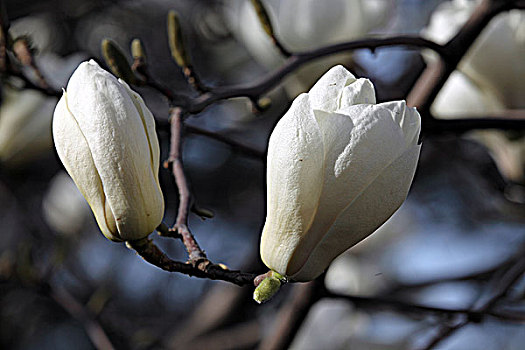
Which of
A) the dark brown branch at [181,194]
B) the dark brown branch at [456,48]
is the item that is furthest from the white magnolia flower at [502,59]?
A: the dark brown branch at [181,194]

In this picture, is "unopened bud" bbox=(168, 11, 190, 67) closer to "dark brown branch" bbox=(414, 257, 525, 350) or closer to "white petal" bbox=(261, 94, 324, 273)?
"white petal" bbox=(261, 94, 324, 273)

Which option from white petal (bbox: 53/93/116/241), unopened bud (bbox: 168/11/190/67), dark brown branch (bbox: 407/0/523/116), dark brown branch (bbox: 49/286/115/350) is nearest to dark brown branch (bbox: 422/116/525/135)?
dark brown branch (bbox: 407/0/523/116)

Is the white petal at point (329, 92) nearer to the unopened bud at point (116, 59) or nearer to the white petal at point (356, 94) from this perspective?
the white petal at point (356, 94)

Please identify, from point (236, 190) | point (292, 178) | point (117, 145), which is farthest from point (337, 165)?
point (236, 190)

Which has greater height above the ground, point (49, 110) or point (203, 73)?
point (49, 110)

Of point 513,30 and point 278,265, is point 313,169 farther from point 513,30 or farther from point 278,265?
point 513,30

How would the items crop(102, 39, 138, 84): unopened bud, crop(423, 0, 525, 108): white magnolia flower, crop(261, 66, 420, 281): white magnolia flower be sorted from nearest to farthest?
crop(261, 66, 420, 281): white magnolia flower < crop(102, 39, 138, 84): unopened bud < crop(423, 0, 525, 108): white magnolia flower

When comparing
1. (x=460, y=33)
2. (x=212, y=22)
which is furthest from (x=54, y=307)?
(x=460, y=33)
